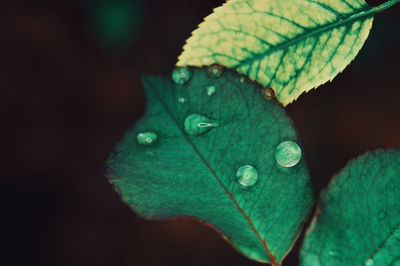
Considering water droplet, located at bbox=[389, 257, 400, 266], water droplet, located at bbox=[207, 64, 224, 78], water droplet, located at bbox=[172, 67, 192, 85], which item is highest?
water droplet, located at bbox=[172, 67, 192, 85]

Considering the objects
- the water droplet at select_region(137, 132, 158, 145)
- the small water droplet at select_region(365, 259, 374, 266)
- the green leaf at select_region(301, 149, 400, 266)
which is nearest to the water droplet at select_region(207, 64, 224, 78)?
the water droplet at select_region(137, 132, 158, 145)

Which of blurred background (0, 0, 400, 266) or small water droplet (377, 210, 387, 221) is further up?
blurred background (0, 0, 400, 266)

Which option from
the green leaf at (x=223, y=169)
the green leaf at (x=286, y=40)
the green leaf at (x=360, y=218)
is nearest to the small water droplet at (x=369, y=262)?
the green leaf at (x=360, y=218)

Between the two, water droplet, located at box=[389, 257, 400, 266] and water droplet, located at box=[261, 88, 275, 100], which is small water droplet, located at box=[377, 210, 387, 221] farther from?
water droplet, located at box=[261, 88, 275, 100]

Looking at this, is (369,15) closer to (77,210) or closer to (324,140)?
(324,140)

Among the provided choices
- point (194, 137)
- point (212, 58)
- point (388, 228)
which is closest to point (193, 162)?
point (194, 137)

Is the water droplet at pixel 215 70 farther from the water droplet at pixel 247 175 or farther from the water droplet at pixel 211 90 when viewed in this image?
the water droplet at pixel 247 175

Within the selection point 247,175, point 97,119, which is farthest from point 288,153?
point 97,119

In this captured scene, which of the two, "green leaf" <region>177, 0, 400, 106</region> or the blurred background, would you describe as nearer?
"green leaf" <region>177, 0, 400, 106</region>
